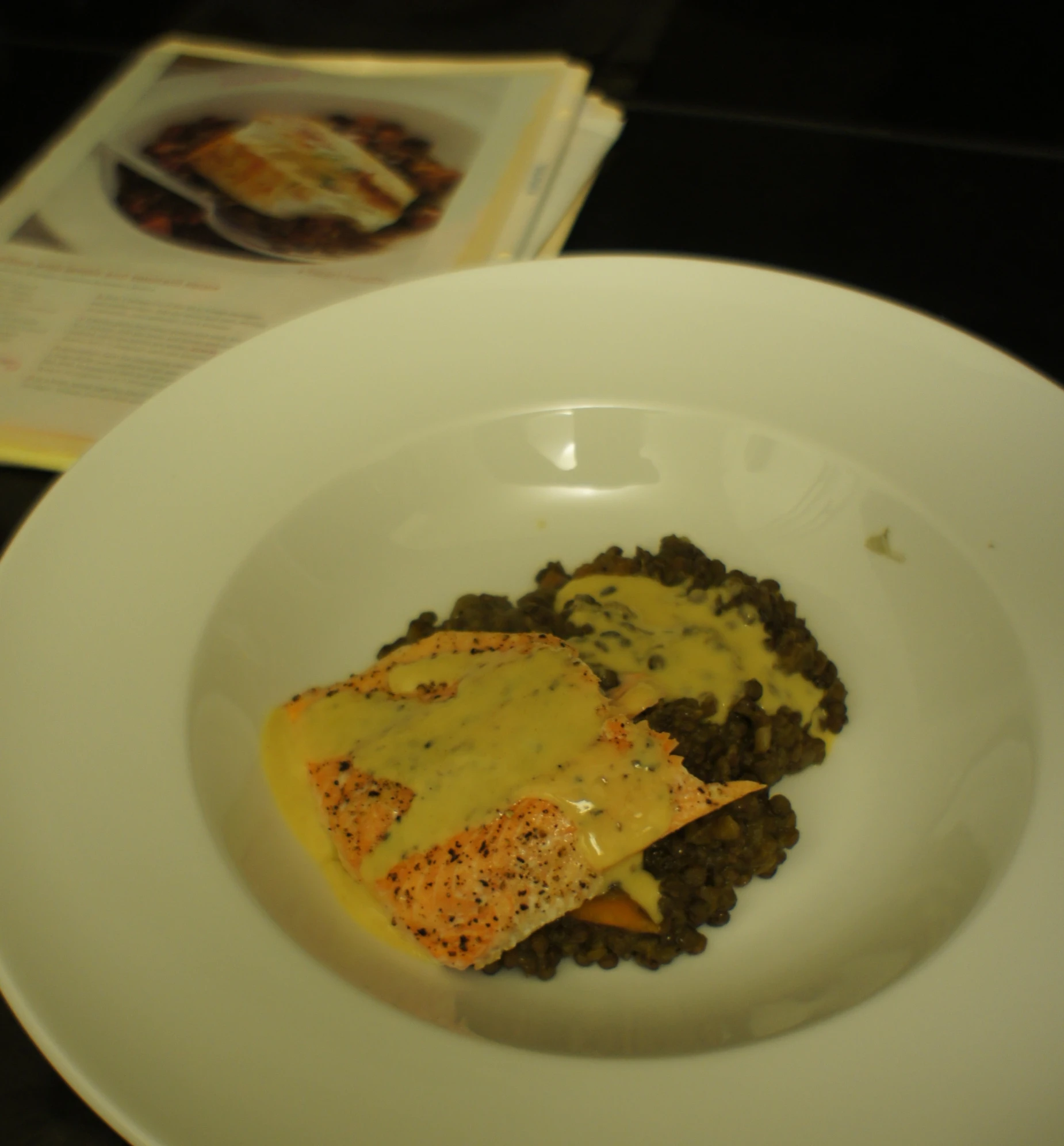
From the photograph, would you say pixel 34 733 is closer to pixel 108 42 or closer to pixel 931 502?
pixel 931 502

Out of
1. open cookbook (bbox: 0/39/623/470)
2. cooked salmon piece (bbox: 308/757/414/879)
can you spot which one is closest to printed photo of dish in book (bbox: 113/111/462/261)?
open cookbook (bbox: 0/39/623/470)

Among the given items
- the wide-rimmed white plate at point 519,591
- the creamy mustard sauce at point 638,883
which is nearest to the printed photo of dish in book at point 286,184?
the wide-rimmed white plate at point 519,591

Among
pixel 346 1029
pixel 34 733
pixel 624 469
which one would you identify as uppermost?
pixel 624 469

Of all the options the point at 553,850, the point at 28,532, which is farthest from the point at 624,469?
the point at 28,532

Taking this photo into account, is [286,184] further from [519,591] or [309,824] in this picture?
[309,824]

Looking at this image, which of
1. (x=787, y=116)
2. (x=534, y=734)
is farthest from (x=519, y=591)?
(x=787, y=116)

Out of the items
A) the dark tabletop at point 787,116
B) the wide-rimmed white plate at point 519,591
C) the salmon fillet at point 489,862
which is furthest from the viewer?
the dark tabletop at point 787,116

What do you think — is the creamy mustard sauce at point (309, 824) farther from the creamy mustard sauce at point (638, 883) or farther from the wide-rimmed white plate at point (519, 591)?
the creamy mustard sauce at point (638, 883)
